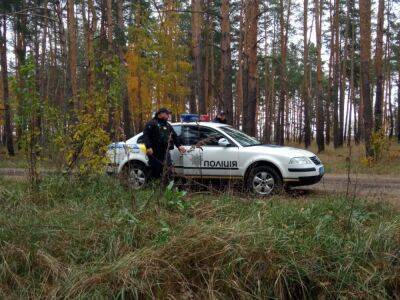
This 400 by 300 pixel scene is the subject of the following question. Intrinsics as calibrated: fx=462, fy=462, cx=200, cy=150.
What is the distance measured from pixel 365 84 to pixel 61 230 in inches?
567

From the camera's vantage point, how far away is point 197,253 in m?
4.78

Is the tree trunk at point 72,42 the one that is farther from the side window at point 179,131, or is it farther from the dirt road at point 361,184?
the dirt road at point 361,184

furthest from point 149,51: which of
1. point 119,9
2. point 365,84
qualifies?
point 365,84

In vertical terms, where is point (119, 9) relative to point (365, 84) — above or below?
above

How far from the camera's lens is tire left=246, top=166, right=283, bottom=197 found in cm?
938

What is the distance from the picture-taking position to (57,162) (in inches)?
321

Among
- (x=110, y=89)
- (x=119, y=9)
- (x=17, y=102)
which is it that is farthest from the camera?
(x=119, y=9)

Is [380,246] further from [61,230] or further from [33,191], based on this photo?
[33,191]

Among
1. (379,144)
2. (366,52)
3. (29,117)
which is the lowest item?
(379,144)

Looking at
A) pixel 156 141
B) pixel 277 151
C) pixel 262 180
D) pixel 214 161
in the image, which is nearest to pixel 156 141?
pixel 156 141

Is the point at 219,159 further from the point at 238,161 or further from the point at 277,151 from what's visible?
the point at 277,151

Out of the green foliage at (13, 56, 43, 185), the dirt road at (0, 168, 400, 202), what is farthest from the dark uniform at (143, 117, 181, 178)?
the dirt road at (0, 168, 400, 202)

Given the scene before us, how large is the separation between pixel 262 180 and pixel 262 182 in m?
0.04

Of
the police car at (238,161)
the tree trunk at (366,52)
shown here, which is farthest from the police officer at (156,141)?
the tree trunk at (366,52)
